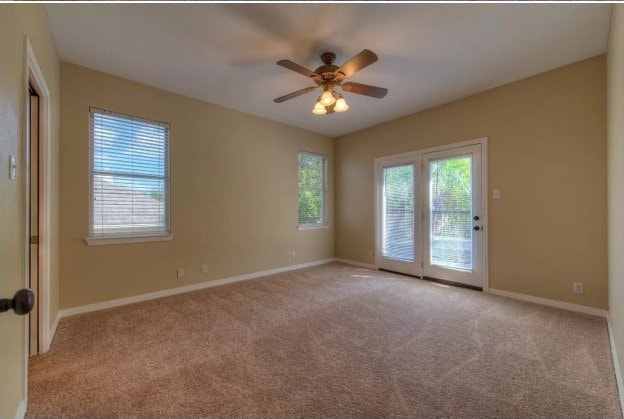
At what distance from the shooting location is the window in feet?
17.3

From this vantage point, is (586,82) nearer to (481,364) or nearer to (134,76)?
(481,364)

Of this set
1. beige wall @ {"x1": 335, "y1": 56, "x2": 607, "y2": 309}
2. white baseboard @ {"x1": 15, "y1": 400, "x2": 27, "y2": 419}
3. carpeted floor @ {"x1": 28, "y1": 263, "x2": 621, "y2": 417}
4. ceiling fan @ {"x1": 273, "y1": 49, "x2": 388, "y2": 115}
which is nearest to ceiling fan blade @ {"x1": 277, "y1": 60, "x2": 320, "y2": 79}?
ceiling fan @ {"x1": 273, "y1": 49, "x2": 388, "y2": 115}

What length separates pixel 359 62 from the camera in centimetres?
237

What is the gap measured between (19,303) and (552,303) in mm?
4342

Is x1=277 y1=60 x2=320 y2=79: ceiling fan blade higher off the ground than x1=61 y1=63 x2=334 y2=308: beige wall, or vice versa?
x1=277 y1=60 x2=320 y2=79: ceiling fan blade

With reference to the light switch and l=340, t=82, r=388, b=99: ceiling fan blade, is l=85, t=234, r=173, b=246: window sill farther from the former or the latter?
l=340, t=82, r=388, b=99: ceiling fan blade

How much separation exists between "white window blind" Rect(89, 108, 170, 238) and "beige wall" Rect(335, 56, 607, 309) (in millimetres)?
3953

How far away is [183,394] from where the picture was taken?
A: 1.69 m

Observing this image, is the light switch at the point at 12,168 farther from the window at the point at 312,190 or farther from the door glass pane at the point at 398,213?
the door glass pane at the point at 398,213

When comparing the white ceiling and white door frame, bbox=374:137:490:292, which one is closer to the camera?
the white ceiling

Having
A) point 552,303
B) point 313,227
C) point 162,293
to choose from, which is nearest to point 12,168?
point 162,293

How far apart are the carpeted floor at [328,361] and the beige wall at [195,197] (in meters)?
0.51

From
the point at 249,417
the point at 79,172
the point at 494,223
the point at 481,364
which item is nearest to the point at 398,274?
the point at 494,223

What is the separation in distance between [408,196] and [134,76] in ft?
13.7
